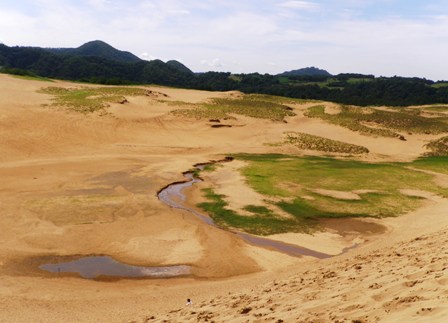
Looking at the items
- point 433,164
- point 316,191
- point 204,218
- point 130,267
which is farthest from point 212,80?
point 130,267

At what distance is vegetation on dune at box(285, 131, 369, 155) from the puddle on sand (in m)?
30.4

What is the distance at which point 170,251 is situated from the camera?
1653cm

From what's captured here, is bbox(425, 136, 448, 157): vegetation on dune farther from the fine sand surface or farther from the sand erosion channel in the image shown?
the sand erosion channel

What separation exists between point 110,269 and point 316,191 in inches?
580

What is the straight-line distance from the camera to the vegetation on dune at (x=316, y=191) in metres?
20.8

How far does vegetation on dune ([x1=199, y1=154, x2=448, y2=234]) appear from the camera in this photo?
2077 centimetres

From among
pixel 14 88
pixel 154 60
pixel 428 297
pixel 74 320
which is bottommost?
pixel 74 320

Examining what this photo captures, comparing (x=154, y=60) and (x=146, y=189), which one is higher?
(x=154, y=60)

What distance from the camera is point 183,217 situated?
20344 mm

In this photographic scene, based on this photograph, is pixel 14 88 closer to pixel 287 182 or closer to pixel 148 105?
pixel 148 105

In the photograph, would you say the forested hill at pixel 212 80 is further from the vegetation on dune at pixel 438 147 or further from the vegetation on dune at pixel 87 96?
the vegetation on dune at pixel 438 147

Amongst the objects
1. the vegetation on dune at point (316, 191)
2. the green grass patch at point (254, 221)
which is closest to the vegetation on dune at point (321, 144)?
the vegetation on dune at point (316, 191)

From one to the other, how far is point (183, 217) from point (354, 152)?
2756 cm

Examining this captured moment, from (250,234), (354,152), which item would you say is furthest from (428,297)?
(354,152)
